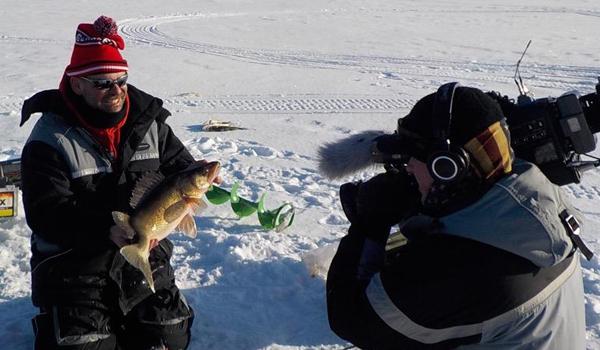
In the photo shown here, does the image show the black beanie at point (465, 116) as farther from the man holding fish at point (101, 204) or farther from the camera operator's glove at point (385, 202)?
the man holding fish at point (101, 204)

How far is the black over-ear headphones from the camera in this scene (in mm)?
1592

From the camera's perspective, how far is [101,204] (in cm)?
269

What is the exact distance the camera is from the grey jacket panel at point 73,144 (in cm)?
259

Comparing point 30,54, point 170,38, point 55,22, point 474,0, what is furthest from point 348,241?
point 474,0

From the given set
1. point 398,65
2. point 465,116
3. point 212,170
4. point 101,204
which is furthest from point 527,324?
A: point 398,65

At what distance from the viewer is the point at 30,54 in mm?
10250

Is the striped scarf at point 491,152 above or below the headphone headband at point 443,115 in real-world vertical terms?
below

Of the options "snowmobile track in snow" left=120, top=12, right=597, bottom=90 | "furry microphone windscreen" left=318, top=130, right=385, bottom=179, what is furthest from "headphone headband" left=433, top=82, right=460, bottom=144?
"snowmobile track in snow" left=120, top=12, right=597, bottom=90

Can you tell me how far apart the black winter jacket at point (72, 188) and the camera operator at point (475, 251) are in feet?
4.34

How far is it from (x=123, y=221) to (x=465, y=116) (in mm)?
1365

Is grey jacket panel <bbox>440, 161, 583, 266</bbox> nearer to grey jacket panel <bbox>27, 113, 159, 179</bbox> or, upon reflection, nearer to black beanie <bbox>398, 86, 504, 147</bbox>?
black beanie <bbox>398, 86, 504, 147</bbox>

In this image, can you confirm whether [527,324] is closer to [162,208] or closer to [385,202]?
[385,202]

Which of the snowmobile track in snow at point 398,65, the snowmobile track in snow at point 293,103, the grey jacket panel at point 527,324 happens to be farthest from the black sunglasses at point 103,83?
the snowmobile track in snow at point 398,65

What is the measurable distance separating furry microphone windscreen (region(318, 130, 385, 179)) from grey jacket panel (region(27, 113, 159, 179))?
39.8 inches
